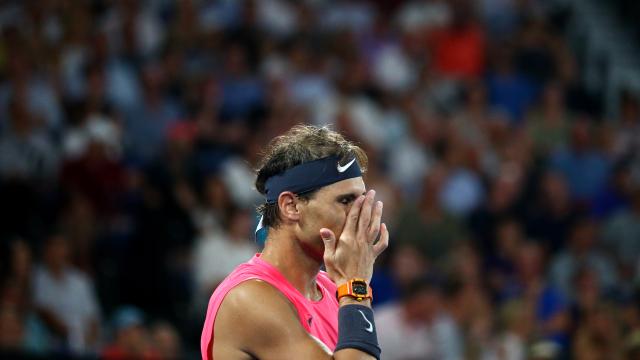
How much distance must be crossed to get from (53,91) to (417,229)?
3980 mm

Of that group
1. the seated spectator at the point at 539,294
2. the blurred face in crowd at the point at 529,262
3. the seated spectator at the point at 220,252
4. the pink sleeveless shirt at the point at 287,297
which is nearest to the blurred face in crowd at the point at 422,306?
the seated spectator at the point at 539,294

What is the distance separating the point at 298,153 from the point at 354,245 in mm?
421

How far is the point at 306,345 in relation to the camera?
Result: 3.86m

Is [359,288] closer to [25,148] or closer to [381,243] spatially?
[381,243]

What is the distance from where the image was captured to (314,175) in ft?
13.5

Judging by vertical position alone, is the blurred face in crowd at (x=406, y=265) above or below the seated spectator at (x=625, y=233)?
below

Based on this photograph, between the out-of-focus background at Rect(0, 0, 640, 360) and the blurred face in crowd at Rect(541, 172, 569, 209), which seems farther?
the blurred face in crowd at Rect(541, 172, 569, 209)

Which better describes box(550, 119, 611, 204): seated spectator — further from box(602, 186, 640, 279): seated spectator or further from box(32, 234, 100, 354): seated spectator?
box(32, 234, 100, 354): seated spectator

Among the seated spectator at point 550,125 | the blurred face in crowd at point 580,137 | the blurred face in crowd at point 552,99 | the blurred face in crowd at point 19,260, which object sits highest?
the blurred face in crowd at point 552,99

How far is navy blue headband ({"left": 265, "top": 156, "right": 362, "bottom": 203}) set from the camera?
411cm

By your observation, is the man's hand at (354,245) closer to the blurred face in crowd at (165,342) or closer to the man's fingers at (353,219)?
the man's fingers at (353,219)

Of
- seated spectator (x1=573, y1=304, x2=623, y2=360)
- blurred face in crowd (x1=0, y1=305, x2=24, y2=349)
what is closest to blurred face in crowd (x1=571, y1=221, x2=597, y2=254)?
seated spectator (x1=573, y1=304, x2=623, y2=360)

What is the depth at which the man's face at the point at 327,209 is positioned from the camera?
4.07 metres

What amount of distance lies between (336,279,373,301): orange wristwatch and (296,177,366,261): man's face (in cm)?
19
